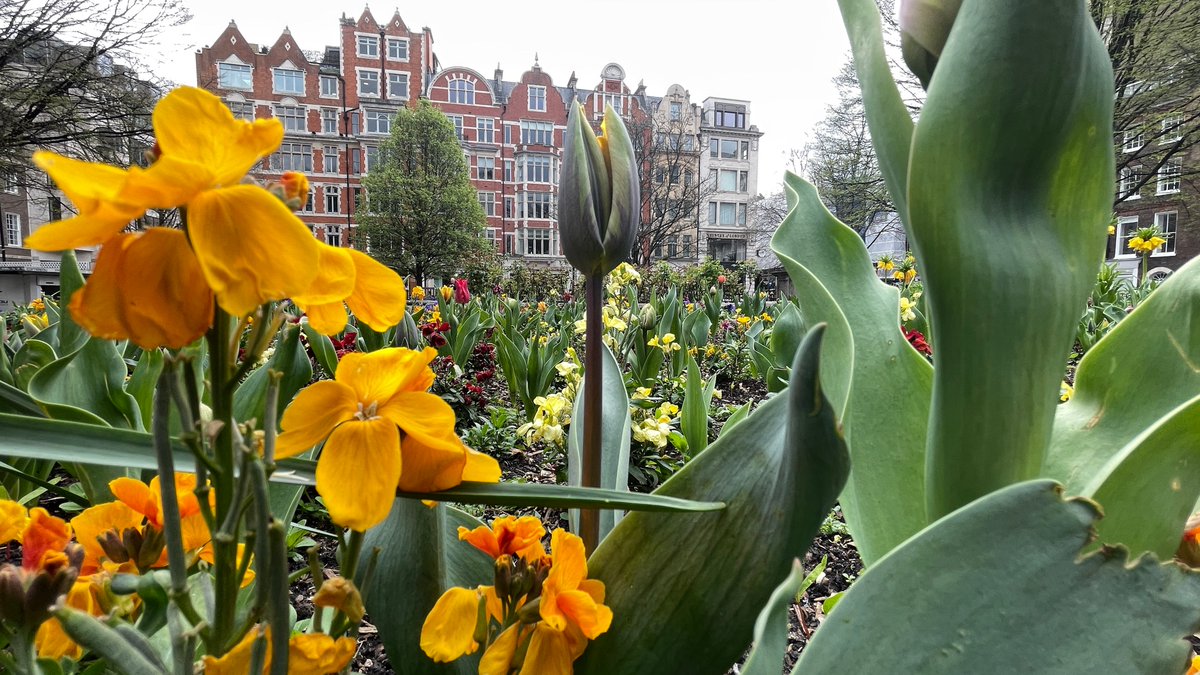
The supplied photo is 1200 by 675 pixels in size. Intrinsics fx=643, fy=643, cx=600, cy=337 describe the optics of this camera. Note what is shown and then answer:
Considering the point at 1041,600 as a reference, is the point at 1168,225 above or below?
above

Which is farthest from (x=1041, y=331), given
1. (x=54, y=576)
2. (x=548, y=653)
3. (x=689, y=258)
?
(x=689, y=258)

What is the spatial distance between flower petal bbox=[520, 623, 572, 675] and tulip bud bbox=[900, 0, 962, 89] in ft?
1.40

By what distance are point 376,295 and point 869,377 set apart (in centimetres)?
41

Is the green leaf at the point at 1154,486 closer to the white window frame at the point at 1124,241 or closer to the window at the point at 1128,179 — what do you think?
the window at the point at 1128,179

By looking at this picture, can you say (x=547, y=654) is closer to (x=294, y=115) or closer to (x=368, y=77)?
(x=368, y=77)

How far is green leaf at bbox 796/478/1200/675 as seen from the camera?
29 cm

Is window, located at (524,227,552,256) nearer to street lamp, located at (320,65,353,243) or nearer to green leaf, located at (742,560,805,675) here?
street lamp, located at (320,65,353,243)

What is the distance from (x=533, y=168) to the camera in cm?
2747

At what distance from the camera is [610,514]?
0.61 meters

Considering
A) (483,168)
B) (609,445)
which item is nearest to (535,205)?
(483,168)

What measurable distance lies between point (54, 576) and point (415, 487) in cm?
16

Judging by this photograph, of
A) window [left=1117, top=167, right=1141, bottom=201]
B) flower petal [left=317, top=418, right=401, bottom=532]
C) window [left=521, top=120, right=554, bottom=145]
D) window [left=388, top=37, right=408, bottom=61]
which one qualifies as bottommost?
flower petal [left=317, top=418, right=401, bottom=532]

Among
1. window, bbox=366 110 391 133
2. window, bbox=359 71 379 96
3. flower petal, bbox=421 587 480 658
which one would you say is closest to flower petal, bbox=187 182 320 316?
flower petal, bbox=421 587 480 658

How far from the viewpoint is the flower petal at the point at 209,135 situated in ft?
0.78
